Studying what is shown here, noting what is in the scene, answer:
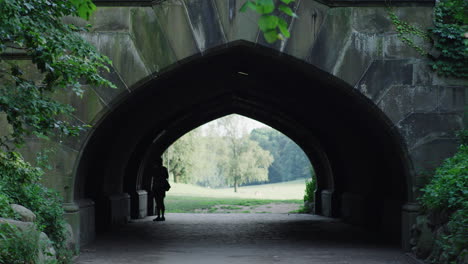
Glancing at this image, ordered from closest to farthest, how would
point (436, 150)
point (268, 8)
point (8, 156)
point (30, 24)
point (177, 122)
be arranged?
point (268, 8) < point (30, 24) < point (8, 156) < point (436, 150) < point (177, 122)

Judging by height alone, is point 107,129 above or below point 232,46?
below

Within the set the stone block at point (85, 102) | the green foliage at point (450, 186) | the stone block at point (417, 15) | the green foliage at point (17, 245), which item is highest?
the stone block at point (417, 15)

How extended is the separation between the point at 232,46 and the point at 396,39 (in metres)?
2.29

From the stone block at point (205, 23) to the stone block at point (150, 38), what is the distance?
44 cm

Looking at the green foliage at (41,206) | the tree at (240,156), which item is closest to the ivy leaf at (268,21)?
the green foliage at (41,206)

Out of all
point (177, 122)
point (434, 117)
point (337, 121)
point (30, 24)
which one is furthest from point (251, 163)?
point (30, 24)

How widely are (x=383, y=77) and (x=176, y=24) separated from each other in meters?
2.97

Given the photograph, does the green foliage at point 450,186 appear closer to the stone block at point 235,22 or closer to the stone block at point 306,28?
the stone block at point 306,28

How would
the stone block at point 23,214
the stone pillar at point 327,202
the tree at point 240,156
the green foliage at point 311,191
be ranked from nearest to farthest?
the stone block at point 23,214, the stone pillar at point 327,202, the green foliage at point 311,191, the tree at point 240,156

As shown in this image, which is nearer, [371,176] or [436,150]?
[436,150]

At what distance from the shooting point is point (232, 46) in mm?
9062

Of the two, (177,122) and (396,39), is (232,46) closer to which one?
(396,39)

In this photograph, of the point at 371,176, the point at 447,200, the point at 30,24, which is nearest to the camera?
the point at 30,24

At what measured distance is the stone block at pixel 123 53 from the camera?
892 centimetres
